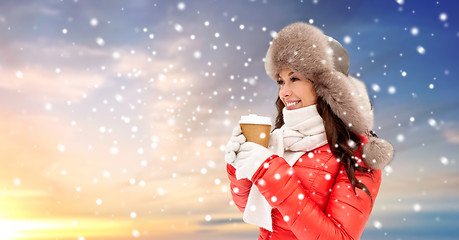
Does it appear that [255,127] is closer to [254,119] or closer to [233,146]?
[254,119]

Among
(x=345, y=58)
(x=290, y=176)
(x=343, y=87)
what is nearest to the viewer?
(x=290, y=176)

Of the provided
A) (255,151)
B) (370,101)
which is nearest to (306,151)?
(255,151)

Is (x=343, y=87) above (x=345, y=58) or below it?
below

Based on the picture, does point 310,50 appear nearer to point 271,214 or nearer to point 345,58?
point 345,58

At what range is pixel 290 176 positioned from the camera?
110 inches

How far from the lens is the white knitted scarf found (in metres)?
3.06

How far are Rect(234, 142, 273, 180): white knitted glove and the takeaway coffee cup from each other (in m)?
0.07

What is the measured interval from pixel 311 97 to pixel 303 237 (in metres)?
1.06

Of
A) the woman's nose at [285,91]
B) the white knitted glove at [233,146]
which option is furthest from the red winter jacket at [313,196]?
the woman's nose at [285,91]

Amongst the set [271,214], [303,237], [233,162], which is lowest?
[303,237]

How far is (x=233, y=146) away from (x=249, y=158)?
0.17 metres

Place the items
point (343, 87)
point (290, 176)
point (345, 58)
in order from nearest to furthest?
1. point (290, 176)
2. point (343, 87)
3. point (345, 58)

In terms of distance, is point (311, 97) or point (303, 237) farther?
point (311, 97)

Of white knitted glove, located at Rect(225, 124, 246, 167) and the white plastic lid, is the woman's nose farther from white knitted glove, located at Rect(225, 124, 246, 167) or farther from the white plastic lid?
white knitted glove, located at Rect(225, 124, 246, 167)
